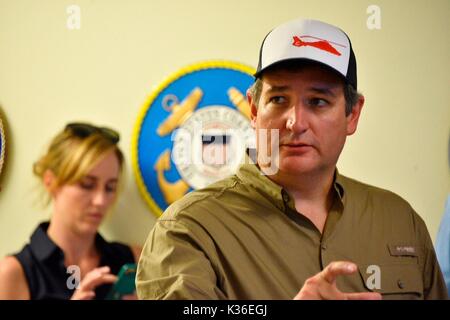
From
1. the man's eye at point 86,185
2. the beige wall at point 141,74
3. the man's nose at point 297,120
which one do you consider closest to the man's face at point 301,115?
the man's nose at point 297,120

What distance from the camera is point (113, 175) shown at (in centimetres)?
140

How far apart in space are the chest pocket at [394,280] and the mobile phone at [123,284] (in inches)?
27.4

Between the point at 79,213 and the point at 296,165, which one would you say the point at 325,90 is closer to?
the point at 296,165

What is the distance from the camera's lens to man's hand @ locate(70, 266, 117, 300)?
133 cm

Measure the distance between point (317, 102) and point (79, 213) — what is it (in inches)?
29.8

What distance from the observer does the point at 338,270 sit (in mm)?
622

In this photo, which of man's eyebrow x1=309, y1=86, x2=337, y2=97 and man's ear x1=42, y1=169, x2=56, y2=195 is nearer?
man's eyebrow x1=309, y1=86, x2=337, y2=97

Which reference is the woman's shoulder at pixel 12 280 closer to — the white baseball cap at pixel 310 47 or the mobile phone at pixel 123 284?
the mobile phone at pixel 123 284

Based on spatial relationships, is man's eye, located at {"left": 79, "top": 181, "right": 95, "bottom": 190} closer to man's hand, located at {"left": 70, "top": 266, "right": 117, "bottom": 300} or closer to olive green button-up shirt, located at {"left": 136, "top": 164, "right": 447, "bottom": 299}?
man's hand, located at {"left": 70, "top": 266, "right": 117, "bottom": 300}

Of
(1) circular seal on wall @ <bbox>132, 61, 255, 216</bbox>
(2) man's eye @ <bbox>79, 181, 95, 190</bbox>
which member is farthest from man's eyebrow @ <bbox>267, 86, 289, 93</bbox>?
(2) man's eye @ <bbox>79, 181, 95, 190</bbox>

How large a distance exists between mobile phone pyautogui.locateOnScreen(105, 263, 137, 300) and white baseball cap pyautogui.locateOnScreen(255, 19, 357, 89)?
0.70 meters

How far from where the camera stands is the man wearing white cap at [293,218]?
0.74m

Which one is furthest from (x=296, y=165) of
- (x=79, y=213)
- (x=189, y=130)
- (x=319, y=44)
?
(x=79, y=213)
